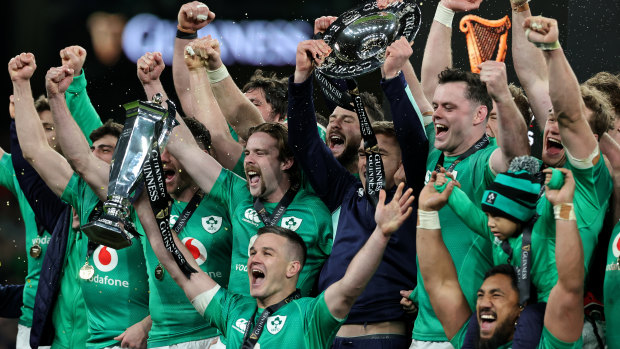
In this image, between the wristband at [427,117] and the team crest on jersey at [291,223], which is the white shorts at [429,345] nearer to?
the team crest on jersey at [291,223]

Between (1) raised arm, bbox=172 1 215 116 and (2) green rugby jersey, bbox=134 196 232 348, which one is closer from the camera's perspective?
(2) green rugby jersey, bbox=134 196 232 348

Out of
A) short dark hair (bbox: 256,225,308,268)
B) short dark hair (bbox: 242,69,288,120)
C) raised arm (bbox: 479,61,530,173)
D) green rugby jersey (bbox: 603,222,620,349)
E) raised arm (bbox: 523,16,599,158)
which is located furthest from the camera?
short dark hair (bbox: 242,69,288,120)

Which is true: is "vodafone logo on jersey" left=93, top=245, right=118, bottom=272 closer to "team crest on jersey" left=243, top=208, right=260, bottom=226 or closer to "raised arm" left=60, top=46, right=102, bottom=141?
"raised arm" left=60, top=46, right=102, bottom=141

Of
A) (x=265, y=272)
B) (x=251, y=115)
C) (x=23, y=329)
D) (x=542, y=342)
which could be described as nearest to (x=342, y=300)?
(x=265, y=272)

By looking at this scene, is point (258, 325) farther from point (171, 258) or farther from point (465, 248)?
point (465, 248)

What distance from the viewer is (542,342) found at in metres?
3.23

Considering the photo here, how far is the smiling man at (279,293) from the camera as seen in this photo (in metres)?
3.54

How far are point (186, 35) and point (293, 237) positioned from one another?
1778mm

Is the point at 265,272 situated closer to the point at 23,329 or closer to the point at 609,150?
the point at 609,150

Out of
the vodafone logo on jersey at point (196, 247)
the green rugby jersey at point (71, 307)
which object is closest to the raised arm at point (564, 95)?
the vodafone logo on jersey at point (196, 247)

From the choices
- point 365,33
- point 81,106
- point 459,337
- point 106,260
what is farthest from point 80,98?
point 459,337

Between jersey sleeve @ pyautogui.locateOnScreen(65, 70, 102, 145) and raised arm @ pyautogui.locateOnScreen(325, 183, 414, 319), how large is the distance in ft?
8.41

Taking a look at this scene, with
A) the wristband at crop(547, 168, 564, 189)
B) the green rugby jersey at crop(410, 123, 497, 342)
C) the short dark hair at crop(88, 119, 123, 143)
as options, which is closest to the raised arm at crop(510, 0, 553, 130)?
the green rugby jersey at crop(410, 123, 497, 342)

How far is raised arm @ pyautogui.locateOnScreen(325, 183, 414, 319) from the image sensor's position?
11.5 ft
